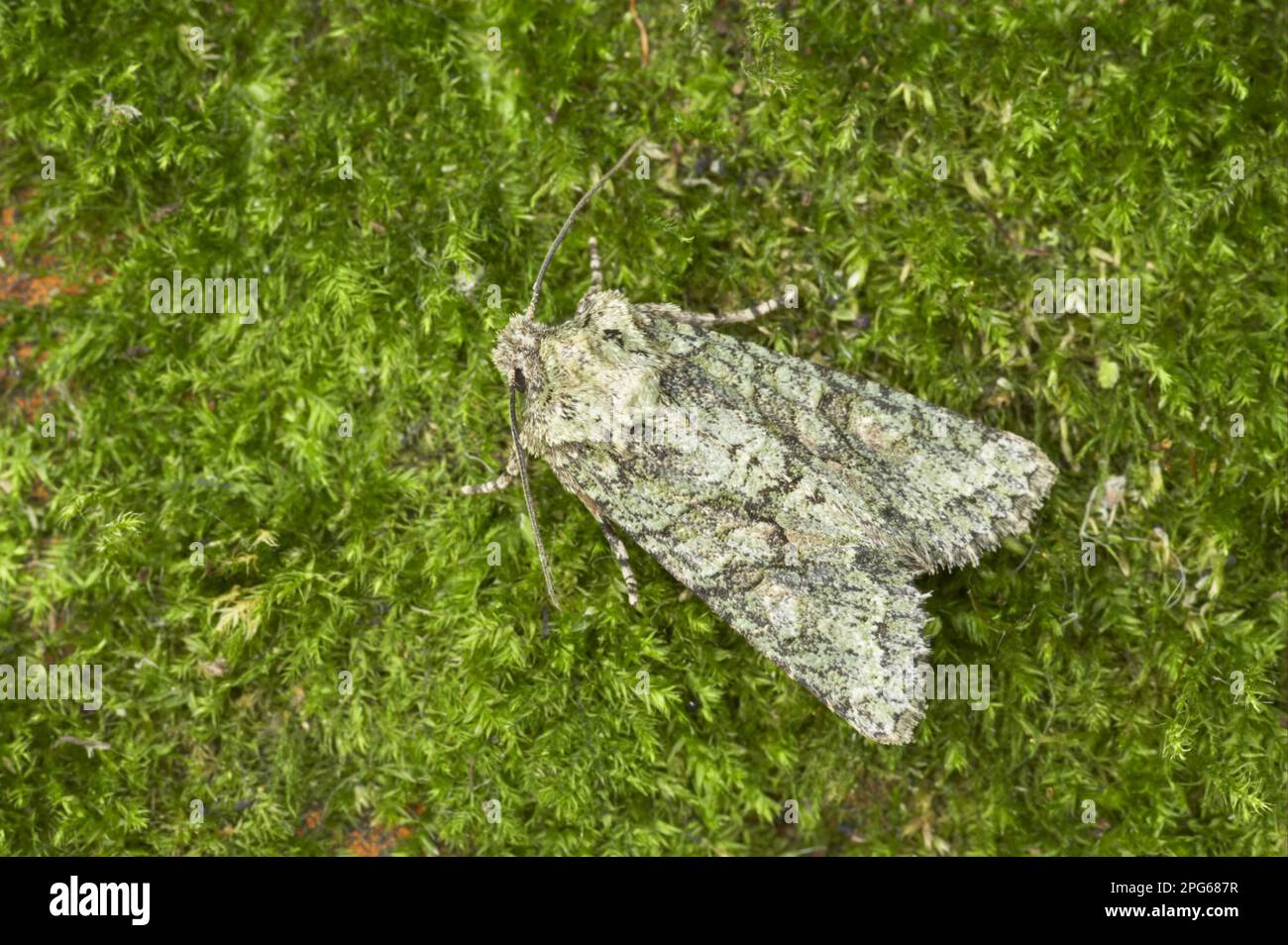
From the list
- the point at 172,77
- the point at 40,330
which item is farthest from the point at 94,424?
the point at 172,77

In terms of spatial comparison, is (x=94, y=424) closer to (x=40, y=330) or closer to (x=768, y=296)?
(x=40, y=330)

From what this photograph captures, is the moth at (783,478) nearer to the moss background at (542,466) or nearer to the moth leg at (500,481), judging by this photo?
the moth leg at (500,481)

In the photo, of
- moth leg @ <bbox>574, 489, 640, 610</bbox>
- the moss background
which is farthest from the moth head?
moth leg @ <bbox>574, 489, 640, 610</bbox>

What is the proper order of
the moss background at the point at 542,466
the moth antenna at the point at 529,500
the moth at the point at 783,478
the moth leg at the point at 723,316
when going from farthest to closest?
the moss background at the point at 542,466 < the moth leg at the point at 723,316 < the moth antenna at the point at 529,500 < the moth at the point at 783,478

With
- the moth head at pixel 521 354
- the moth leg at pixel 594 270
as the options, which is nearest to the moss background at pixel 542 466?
the moth leg at pixel 594 270

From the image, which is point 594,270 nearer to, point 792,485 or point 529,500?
point 529,500

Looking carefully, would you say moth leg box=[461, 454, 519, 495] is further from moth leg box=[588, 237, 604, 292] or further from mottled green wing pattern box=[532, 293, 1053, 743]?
moth leg box=[588, 237, 604, 292]

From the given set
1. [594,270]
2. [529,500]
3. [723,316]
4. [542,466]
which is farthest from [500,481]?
[723,316]
